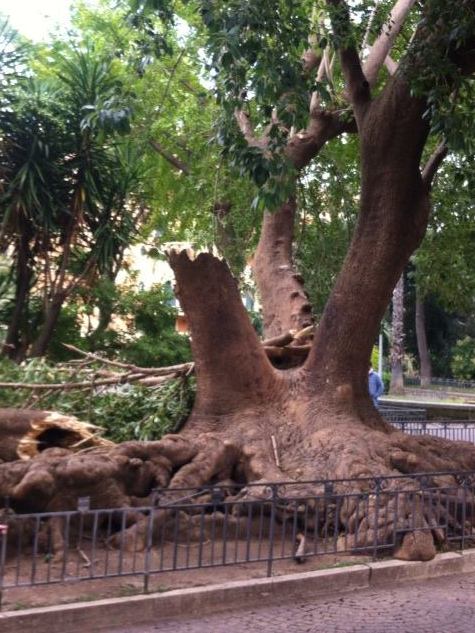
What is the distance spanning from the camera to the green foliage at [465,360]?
159 feet

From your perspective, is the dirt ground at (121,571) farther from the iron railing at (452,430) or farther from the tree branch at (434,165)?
the iron railing at (452,430)

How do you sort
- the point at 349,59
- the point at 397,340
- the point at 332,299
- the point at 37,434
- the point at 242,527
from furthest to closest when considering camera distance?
1. the point at 397,340
2. the point at 349,59
3. the point at 332,299
4. the point at 37,434
5. the point at 242,527

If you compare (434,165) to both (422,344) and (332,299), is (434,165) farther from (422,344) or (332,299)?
(422,344)

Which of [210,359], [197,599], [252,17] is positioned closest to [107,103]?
[252,17]

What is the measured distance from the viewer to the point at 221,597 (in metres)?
6.76

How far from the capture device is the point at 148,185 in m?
18.4

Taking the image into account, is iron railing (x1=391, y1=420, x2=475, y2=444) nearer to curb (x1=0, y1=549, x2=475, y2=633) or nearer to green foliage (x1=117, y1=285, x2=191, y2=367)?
green foliage (x1=117, y1=285, x2=191, y2=367)

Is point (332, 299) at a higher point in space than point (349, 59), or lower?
lower

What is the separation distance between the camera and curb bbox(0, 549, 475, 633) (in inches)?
235

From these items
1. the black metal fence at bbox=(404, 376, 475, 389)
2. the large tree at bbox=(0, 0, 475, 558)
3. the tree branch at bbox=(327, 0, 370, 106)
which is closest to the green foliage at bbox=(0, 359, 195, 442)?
the large tree at bbox=(0, 0, 475, 558)

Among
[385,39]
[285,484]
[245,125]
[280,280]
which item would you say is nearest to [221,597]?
[285,484]

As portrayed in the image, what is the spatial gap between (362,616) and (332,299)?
4.22m

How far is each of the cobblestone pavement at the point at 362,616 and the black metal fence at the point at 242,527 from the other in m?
0.48

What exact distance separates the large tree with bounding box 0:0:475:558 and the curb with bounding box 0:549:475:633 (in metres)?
1.27
